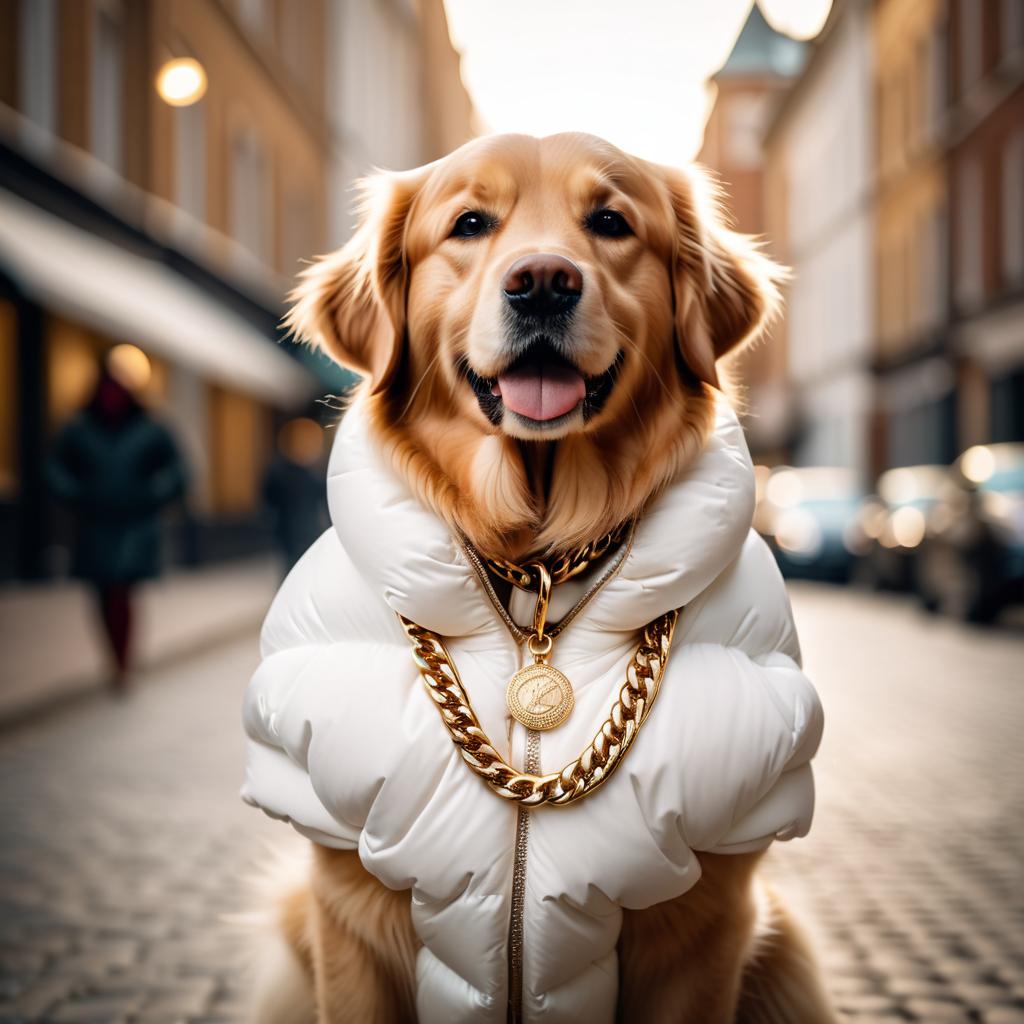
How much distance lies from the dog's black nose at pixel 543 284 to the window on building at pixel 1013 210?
62.5 feet

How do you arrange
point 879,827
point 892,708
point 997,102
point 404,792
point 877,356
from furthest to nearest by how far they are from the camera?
point 877,356 → point 997,102 → point 892,708 → point 879,827 → point 404,792

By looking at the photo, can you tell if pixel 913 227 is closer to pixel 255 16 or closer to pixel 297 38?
pixel 297 38

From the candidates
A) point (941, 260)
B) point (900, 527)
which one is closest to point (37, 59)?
point (900, 527)

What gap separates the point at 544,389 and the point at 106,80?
37.2 ft

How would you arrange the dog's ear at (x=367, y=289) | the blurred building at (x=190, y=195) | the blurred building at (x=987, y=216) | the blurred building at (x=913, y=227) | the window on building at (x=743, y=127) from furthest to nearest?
the blurred building at (x=913, y=227), the blurred building at (x=987, y=216), the window on building at (x=743, y=127), the blurred building at (x=190, y=195), the dog's ear at (x=367, y=289)

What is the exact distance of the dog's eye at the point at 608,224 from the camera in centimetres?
223

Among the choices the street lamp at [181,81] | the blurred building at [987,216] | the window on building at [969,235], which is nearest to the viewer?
the street lamp at [181,81]

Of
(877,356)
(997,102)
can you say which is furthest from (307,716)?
(877,356)

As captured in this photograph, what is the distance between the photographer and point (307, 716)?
1.96 m

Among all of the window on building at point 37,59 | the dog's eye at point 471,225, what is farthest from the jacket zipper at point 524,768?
the window on building at point 37,59

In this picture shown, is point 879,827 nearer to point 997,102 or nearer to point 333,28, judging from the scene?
point 333,28

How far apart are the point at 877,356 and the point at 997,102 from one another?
7639mm

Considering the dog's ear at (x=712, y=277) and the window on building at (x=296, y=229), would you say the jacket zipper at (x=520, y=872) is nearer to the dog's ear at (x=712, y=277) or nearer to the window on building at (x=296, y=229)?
the dog's ear at (x=712, y=277)

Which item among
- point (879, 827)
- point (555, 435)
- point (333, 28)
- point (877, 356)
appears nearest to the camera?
point (555, 435)
